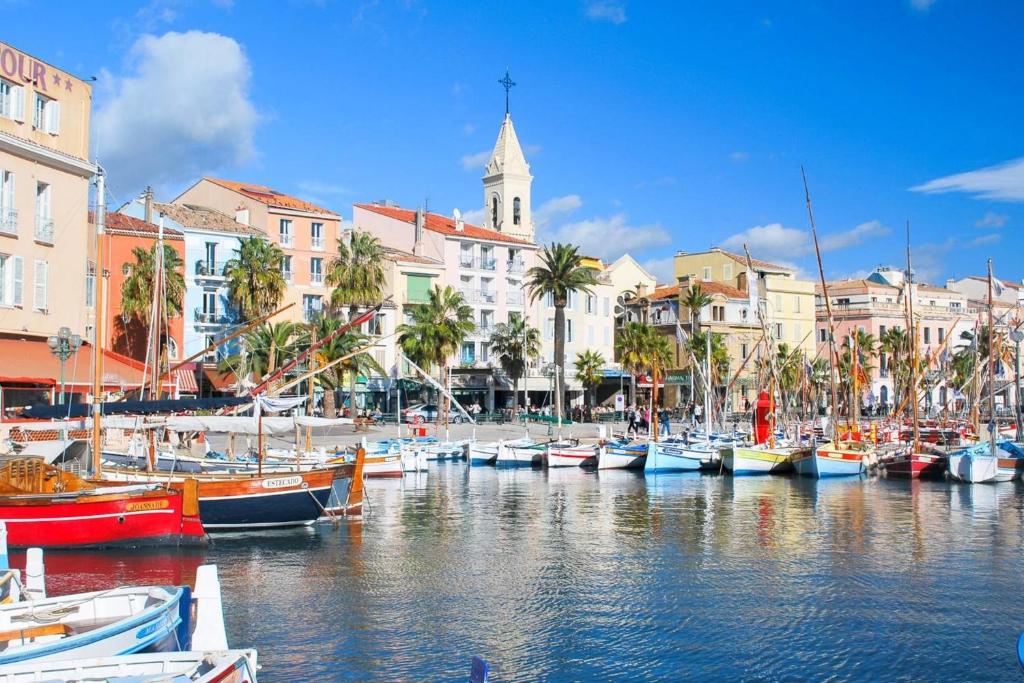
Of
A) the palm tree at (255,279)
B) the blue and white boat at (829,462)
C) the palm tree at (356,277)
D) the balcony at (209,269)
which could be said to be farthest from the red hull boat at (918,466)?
the balcony at (209,269)

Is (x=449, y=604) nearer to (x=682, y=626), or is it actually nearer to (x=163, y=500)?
(x=682, y=626)

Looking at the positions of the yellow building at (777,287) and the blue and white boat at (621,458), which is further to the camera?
→ the yellow building at (777,287)

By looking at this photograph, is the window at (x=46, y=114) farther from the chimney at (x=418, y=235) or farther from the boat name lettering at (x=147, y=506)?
the chimney at (x=418, y=235)

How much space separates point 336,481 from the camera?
32.1 meters

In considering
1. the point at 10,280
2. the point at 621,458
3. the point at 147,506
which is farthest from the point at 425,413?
the point at 147,506

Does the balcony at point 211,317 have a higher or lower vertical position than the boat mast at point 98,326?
higher

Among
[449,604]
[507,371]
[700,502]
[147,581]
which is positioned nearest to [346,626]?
[449,604]

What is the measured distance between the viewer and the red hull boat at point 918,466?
5084cm

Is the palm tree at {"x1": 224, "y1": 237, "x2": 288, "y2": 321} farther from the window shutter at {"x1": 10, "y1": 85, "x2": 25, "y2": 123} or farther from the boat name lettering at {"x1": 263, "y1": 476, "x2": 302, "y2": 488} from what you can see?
the boat name lettering at {"x1": 263, "y1": 476, "x2": 302, "y2": 488}

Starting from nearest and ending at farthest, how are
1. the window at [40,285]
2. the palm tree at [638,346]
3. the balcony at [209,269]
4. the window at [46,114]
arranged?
the window at [40,285] < the window at [46,114] < the balcony at [209,269] < the palm tree at [638,346]

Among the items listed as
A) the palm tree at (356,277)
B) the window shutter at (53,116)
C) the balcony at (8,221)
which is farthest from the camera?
the palm tree at (356,277)

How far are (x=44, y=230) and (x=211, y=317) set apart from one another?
99.2ft

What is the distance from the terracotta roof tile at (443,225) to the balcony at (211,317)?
70.2 feet

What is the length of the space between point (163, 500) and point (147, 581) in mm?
4116
